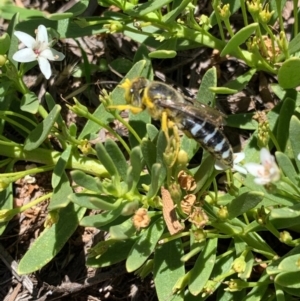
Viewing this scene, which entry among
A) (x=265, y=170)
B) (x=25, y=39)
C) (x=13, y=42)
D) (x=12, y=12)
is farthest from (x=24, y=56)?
(x=265, y=170)

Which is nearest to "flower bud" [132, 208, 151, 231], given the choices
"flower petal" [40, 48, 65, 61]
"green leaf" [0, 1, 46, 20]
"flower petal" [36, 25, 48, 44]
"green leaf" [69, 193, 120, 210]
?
"green leaf" [69, 193, 120, 210]

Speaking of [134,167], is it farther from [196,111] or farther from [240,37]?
[240,37]

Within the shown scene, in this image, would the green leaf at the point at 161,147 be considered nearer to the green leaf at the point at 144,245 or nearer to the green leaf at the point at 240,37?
the green leaf at the point at 144,245

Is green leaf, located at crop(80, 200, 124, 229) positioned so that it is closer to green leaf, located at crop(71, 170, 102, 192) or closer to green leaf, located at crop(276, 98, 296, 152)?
green leaf, located at crop(71, 170, 102, 192)

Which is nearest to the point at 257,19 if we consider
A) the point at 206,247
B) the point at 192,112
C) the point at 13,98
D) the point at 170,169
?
the point at 192,112

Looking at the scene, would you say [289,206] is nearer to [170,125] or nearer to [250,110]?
[170,125]
